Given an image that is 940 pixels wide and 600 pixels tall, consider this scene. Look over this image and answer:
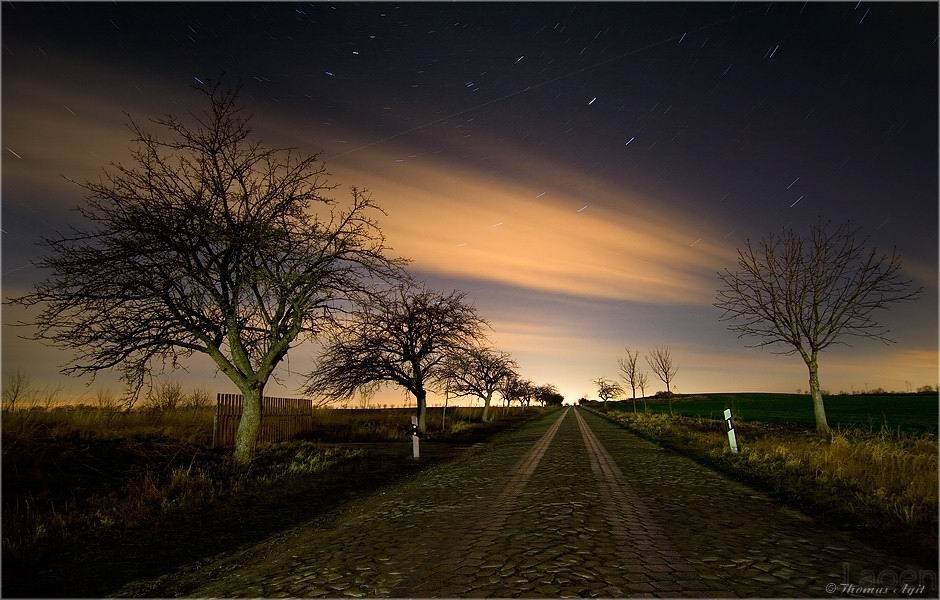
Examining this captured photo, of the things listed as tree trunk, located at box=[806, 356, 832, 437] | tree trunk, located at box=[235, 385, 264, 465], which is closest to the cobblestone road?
tree trunk, located at box=[235, 385, 264, 465]

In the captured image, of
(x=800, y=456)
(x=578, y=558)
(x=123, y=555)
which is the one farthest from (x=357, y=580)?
(x=800, y=456)

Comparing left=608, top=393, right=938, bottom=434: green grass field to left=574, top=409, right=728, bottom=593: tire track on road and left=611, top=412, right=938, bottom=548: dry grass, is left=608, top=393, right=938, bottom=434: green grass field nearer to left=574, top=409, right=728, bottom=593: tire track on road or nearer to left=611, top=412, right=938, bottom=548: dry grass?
left=611, top=412, right=938, bottom=548: dry grass

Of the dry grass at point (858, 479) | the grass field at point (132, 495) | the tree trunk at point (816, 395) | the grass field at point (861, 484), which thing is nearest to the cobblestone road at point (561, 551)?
the grass field at point (861, 484)

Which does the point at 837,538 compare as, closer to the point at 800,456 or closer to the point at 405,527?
the point at 405,527

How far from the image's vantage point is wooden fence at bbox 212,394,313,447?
696 inches

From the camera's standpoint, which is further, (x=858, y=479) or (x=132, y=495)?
(x=132, y=495)

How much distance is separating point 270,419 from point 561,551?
63.8ft

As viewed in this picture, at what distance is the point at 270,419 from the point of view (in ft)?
71.4

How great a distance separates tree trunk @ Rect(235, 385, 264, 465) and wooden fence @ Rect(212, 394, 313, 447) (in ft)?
8.35

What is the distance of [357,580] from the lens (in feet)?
15.2

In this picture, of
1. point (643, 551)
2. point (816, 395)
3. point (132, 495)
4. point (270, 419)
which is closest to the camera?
point (643, 551)

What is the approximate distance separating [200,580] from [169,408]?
21919 mm

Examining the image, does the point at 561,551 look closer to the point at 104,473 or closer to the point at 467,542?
the point at 467,542

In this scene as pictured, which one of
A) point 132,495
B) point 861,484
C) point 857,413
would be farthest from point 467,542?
point 857,413
